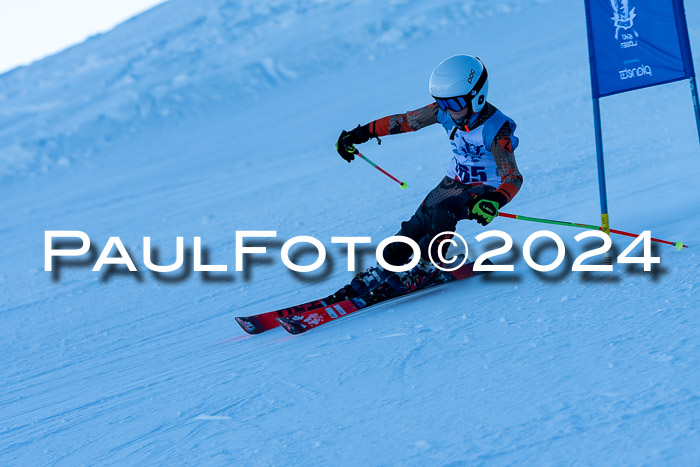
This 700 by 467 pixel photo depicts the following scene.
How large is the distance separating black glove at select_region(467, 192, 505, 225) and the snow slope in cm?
49

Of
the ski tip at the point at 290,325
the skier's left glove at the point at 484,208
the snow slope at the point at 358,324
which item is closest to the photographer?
the snow slope at the point at 358,324

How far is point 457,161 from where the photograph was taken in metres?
4.29

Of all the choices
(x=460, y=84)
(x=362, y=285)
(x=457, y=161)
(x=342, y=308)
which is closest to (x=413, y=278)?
(x=362, y=285)

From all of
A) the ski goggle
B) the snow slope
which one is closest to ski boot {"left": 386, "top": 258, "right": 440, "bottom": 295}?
the snow slope

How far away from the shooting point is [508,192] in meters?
3.88

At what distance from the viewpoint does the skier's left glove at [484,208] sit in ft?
12.1

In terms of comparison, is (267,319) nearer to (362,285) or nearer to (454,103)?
(362,285)

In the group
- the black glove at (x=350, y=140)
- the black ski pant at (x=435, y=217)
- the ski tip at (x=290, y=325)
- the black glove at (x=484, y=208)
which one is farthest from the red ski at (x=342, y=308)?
the black glove at (x=350, y=140)

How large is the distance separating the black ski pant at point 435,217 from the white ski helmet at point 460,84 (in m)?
0.53

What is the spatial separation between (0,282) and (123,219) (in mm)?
2469

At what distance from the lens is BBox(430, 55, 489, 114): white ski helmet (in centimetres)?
382

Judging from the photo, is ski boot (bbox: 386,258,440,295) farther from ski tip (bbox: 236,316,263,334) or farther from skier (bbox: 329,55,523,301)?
ski tip (bbox: 236,316,263,334)

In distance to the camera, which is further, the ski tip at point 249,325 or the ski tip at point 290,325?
the ski tip at point 249,325

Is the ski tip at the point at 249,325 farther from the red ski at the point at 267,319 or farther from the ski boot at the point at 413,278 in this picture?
the ski boot at the point at 413,278
